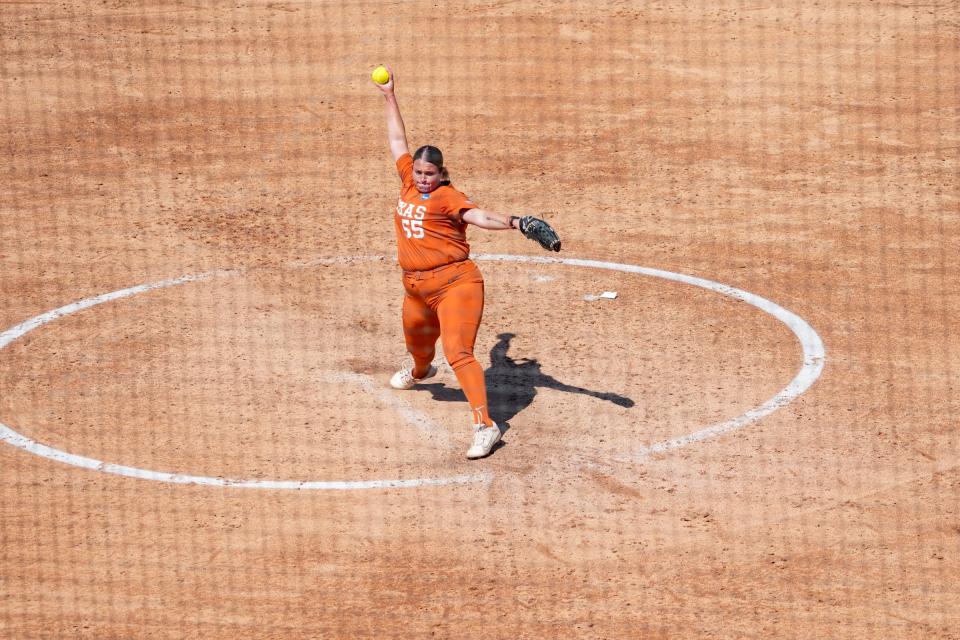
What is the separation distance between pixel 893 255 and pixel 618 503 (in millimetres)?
6203

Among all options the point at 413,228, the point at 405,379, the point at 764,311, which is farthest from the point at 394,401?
the point at 764,311

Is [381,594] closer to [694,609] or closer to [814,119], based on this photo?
[694,609]

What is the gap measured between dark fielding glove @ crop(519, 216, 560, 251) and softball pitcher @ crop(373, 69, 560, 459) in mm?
598

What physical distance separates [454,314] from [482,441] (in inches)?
38.2

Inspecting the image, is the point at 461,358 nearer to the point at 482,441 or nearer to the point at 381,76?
the point at 482,441

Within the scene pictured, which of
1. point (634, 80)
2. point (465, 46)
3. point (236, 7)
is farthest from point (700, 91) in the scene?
point (236, 7)

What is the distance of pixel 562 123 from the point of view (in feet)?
60.4

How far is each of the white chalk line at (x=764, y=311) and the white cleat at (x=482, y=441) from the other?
1.01m

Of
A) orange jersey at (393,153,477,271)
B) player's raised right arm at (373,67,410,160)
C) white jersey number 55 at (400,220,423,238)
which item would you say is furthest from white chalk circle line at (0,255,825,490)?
player's raised right arm at (373,67,410,160)

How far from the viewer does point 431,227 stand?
1037 centimetres

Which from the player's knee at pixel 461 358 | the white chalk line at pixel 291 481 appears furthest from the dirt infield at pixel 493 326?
the player's knee at pixel 461 358

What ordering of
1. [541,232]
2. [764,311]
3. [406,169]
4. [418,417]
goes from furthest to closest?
[764,311] → [418,417] → [406,169] → [541,232]

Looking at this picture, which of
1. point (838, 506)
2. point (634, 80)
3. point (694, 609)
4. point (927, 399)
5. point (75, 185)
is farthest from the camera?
point (634, 80)

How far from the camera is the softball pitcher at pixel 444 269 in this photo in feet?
33.4
